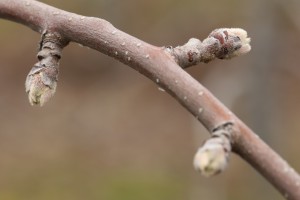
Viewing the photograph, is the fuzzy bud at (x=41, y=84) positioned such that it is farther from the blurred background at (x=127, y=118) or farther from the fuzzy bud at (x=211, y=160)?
the blurred background at (x=127, y=118)

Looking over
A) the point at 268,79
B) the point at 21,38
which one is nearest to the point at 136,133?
the point at 21,38

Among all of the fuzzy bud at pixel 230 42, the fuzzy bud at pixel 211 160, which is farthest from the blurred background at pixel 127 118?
the fuzzy bud at pixel 211 160

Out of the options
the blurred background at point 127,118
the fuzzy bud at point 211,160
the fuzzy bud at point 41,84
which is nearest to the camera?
the fuzzy bud at point 211,160

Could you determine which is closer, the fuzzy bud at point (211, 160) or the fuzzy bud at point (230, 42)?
the fuzzy bud at point (211, 160)

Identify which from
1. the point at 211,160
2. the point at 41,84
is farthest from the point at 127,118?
the point at 211,160

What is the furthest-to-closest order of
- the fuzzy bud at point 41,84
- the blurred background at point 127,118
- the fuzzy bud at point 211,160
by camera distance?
the blurred background at point 127,118 < the fuzzy bud at point 41,84 < the fuzzy bud at point 211,160

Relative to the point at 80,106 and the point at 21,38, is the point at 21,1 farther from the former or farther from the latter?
the point at 21,38

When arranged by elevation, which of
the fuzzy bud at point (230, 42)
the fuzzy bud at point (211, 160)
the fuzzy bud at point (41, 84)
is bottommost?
the fuzzy bud at point (211, 160)

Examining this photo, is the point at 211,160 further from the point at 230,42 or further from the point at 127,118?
the point at 127,118
